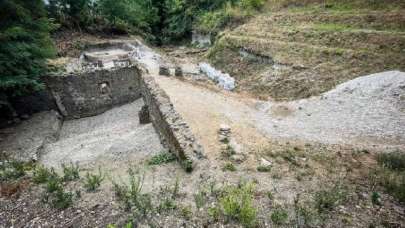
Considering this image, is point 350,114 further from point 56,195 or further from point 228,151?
point 56,195

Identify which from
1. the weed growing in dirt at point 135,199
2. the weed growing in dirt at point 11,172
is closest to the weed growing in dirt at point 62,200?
the weed growing in dirt at point 135,199

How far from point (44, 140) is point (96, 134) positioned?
2359mm

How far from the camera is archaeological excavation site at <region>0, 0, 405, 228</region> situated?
7051mm

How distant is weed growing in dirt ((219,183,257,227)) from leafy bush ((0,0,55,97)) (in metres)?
11.4

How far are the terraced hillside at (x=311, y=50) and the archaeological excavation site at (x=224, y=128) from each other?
11 centimetres

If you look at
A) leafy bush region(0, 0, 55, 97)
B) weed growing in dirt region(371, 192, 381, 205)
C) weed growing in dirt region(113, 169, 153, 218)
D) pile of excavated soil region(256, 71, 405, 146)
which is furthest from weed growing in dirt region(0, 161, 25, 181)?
weed growing in dirt region(371, 192, 381, 205)

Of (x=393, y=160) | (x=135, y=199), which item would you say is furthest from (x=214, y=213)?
(x=393, y=160)

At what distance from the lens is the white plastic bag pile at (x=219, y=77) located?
21.1 m

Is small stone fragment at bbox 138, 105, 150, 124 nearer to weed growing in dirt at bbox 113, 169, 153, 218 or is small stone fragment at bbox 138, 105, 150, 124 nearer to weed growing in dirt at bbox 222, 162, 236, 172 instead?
weed growing in dirt at bbox 222, 162, 236, 172

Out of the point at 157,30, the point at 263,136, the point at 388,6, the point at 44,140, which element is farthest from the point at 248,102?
the point at 157,30

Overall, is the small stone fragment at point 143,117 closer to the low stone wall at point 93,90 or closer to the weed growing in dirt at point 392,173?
the low stone wall at point 93,90

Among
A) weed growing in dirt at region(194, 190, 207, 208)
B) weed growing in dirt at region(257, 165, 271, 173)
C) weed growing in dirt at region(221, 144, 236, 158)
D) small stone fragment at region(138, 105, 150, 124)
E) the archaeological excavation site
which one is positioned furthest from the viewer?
small stone fragment at region(138, 105, 150, 124)

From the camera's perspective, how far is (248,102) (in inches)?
683

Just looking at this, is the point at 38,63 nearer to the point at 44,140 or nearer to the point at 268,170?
the point at 44,140
